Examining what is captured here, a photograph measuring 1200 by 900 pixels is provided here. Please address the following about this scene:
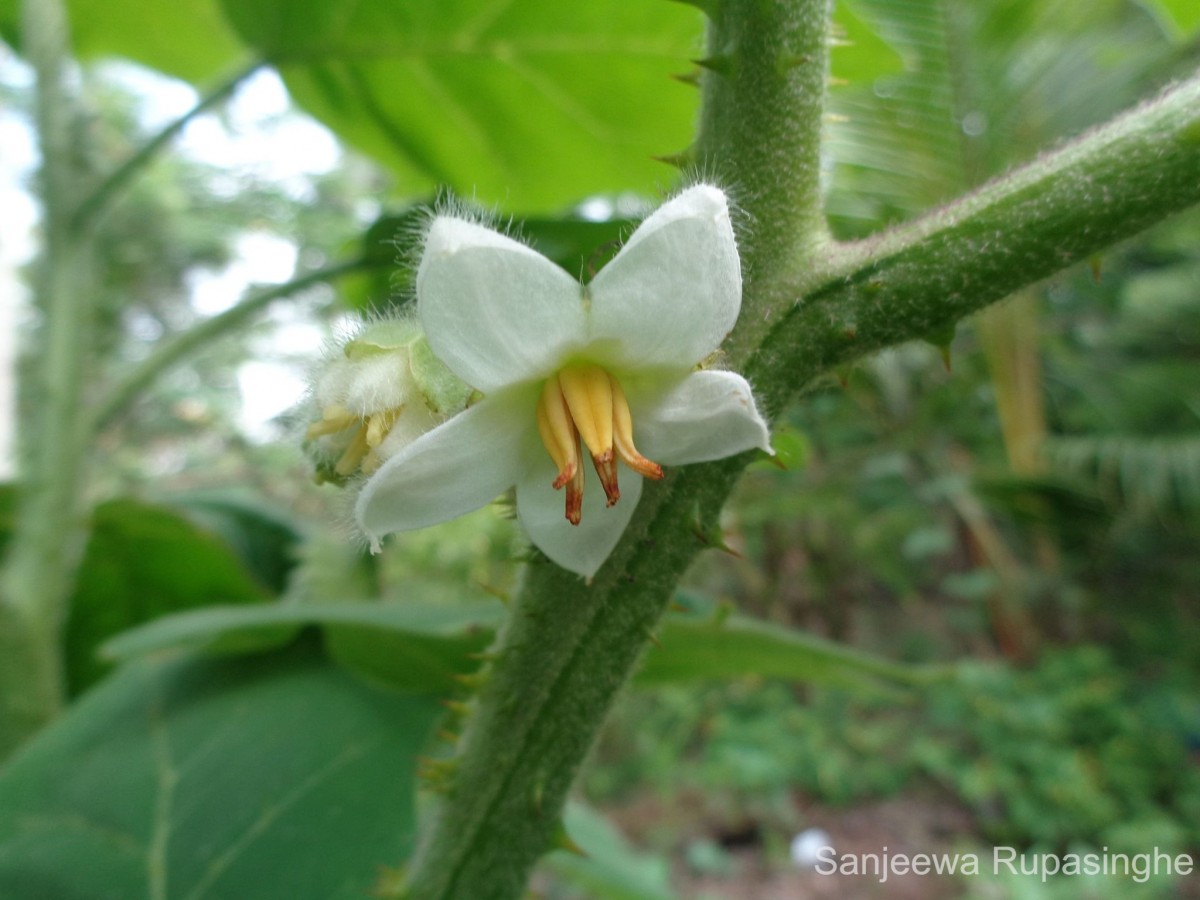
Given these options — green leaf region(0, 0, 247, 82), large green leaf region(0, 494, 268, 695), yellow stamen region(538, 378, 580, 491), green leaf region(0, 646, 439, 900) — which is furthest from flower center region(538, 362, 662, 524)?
green leaf region(0, 0, 247, 82)

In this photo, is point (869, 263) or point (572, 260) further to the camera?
point (572, 260)

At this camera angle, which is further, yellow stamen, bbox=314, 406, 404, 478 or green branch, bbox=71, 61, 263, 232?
green branch, bbox=71, 61, 263, 232

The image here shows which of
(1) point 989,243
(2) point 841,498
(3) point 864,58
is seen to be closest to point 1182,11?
(3) point 864,58

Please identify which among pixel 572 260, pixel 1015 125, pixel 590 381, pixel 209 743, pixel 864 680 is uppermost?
pixel 590 381

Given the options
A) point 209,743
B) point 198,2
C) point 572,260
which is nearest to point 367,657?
point 209,743

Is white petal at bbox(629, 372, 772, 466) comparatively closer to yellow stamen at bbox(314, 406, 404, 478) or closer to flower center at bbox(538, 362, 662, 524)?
flower center at bbox(538, 362, 662, 524)

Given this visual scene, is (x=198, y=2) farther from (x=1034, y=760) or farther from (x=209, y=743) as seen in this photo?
(x=1034, y=760)
